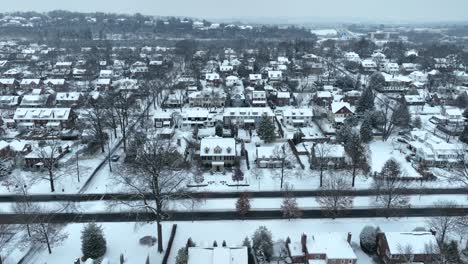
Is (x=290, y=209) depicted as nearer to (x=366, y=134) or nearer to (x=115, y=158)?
(x=366, y=134)

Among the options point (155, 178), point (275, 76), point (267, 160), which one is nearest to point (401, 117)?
point (267, 160)

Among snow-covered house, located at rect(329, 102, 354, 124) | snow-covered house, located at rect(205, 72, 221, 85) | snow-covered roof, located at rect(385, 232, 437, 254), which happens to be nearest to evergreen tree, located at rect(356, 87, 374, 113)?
snow-covered house, located at rect(329, 102, 354, 124)

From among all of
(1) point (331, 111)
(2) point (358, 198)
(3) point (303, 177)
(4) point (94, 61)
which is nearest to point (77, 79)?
(4) point (94, 61)

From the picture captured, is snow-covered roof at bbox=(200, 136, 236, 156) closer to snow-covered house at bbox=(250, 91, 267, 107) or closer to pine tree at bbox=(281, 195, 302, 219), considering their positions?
pine tree at bbox=(281, 195, 302, 219)

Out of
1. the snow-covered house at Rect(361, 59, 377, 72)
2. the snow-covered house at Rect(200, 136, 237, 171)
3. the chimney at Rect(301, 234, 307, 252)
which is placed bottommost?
the chimney at Rect(301, 234, 307, 252)

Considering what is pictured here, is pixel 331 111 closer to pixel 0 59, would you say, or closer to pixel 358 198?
pixel 358 198

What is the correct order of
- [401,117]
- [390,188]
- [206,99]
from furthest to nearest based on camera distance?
1. [206,99]
2. [401,117]
3. [390,188]

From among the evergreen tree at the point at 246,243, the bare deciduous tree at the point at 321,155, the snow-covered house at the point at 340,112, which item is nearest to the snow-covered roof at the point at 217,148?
the bare deciduous tree at the point at 321,155
